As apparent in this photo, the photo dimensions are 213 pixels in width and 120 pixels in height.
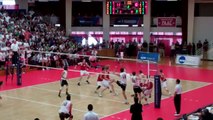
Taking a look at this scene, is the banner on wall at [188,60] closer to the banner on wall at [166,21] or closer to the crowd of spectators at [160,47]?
the crowd of spectators at [160,47]

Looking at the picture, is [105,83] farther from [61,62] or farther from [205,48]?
[205,48]

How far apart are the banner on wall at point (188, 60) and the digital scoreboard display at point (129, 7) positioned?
732 cm

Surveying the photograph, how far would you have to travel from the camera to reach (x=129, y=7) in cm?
4216

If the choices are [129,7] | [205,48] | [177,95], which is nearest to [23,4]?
[129,7]

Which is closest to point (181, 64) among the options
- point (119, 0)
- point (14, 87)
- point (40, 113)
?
point (119, 0)

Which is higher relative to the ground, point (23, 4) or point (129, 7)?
point (23, 4)

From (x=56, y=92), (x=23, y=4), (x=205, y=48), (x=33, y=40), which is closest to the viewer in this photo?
(x=56, y=92)

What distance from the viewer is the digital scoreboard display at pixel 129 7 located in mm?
41906

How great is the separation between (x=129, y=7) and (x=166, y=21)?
Answer: 485 centimetres

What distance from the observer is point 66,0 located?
4581cm

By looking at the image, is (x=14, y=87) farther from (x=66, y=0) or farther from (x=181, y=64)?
(x=66, y=0)

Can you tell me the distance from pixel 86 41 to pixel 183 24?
37.0ft

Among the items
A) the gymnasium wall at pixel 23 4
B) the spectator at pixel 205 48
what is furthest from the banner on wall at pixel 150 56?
the gymnasium wall at pixel 23 4

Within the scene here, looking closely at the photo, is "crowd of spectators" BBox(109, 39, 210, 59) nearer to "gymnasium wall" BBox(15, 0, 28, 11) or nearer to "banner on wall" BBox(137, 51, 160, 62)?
"banner on wall" BBox(137, 51, 160, 62)
